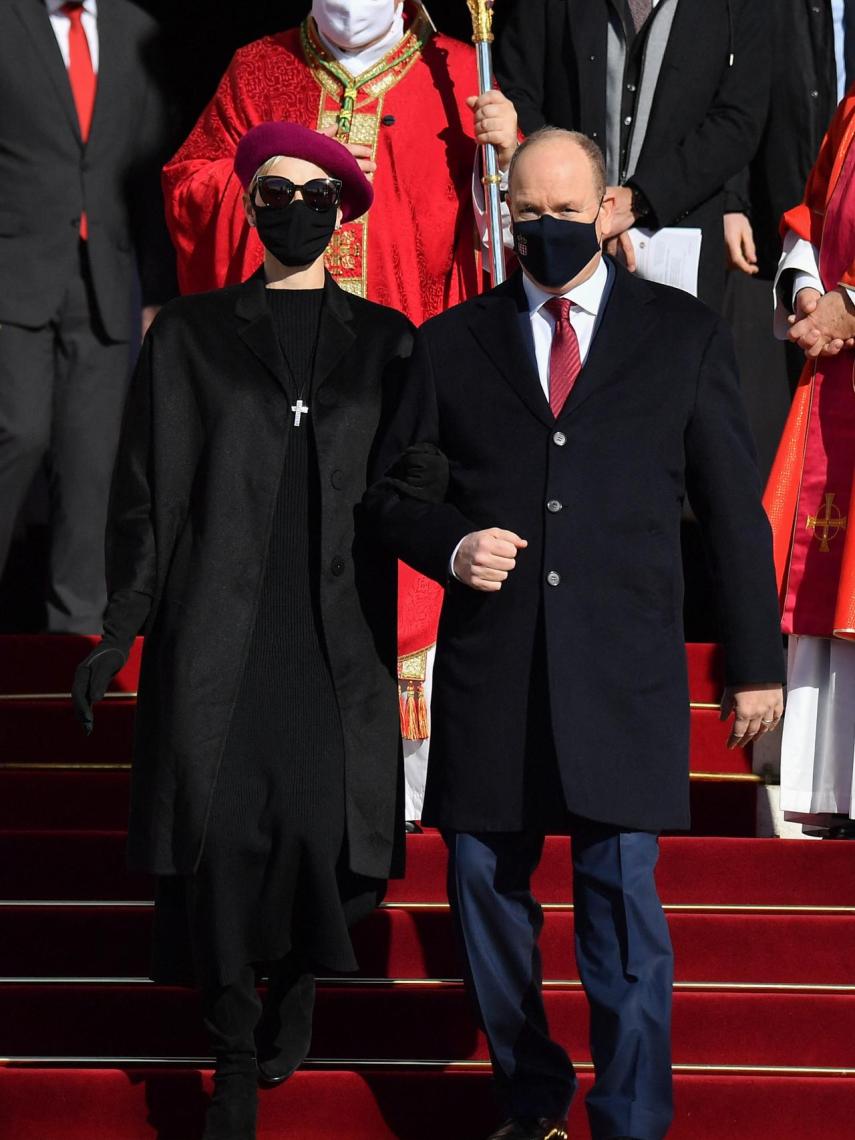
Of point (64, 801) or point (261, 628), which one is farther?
point (64, 801)

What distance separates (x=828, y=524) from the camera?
5.22 metres

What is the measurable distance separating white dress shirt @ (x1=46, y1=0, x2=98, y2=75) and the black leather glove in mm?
2936

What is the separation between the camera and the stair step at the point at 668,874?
488cm

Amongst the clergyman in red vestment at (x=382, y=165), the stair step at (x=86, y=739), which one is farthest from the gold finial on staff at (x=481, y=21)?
the stair step at (x=86, y=739)

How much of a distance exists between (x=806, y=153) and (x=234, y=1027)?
3.18 m

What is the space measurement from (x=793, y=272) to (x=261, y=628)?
1.88m

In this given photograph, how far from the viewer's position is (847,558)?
5082 mm

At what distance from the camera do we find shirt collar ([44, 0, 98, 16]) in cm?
648

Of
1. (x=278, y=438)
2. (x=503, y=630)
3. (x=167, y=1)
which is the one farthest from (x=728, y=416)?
(x=167, y=1)

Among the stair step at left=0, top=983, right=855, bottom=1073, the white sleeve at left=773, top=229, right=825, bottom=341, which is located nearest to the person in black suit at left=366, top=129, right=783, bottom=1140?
the stair step at left=0, top=983, right=855, bottom=1073

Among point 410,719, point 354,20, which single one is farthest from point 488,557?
point 354,20

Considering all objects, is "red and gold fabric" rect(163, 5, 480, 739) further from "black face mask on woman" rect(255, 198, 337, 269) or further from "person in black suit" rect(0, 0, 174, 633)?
"black face mask on woman" rect(255, 198, 337, 269)

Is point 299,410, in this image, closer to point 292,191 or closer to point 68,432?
point 292,191

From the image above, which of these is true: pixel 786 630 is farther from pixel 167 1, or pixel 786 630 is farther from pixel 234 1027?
pixel 167 1
